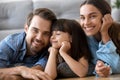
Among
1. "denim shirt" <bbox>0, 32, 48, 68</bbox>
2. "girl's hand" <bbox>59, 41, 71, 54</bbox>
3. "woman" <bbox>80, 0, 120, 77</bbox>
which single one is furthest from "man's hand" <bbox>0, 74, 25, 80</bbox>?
"woman" <bbox>80, 0, 120, 77</bbox>

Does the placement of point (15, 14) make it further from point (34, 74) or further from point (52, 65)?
point (34, 74)

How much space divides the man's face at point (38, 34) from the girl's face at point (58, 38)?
0.03 meters

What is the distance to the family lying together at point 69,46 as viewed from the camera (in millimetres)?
1235

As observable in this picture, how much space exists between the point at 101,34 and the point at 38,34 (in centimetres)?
32

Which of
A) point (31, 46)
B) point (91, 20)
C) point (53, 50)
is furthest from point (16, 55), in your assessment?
point (91, 20)

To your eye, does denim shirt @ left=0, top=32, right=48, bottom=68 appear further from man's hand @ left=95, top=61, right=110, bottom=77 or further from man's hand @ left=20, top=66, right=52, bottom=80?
man's hand @ left=95, top=61, right=110, bottom=77

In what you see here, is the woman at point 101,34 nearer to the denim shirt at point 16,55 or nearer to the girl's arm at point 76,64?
the girl's arm at point 76,64

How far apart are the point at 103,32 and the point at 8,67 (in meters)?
0.50

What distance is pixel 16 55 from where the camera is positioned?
1320 millimetres

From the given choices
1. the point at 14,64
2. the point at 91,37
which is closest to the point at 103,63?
the point at 91,37

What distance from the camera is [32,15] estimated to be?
1.43 metres

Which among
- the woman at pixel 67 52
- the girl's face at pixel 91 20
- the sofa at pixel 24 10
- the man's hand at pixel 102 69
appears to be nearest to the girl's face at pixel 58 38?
the woman at pixel 67 52

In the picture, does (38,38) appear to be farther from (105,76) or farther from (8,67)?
(105,76)

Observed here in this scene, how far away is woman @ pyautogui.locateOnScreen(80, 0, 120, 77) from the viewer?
1.24 metres
